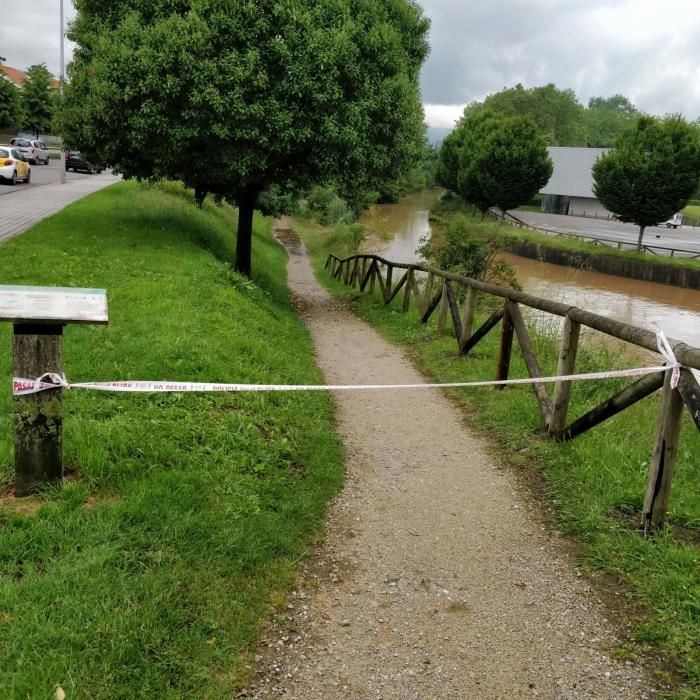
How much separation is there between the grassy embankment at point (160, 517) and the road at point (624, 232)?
33965mm

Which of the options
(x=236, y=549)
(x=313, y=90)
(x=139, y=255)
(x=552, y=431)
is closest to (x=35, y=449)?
(x=236, y=549)

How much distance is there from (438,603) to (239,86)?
979 cm

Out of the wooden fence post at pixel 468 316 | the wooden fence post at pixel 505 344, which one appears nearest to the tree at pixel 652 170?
the wooden fence post at pixel 468 316

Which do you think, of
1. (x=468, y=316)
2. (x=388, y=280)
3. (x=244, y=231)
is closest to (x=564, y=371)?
(x=468, y=316)

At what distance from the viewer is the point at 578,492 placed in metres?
4.61

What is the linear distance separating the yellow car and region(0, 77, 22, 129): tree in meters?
29.2

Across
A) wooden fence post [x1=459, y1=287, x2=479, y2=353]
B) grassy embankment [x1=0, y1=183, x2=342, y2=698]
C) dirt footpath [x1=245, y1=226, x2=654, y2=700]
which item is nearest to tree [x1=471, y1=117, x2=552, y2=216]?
wooden fence post [x1=459, y1=287, x2=479, y2=353]

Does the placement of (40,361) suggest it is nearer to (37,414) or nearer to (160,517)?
(37,414)

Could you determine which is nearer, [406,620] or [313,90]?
[406,620]

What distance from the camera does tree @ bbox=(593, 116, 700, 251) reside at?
102 feet

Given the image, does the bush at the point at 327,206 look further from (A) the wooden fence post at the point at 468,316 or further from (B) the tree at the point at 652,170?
(A) the wooden fence post at the point at 468,316

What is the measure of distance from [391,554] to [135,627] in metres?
1.64

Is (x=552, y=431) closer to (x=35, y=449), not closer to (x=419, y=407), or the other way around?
(x=419, y=407)

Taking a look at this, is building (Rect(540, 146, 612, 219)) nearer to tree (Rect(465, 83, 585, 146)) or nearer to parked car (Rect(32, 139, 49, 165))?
tree (Rect(465, 83, 585, 146))
